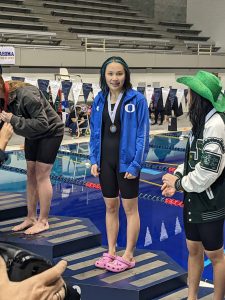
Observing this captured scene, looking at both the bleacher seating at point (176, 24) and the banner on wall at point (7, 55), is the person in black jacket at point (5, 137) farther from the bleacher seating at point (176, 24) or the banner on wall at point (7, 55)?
the bleacher seating at point (176, 24)

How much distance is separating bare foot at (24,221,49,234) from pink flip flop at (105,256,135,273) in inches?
28.5

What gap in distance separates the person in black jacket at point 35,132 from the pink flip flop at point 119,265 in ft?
2.37

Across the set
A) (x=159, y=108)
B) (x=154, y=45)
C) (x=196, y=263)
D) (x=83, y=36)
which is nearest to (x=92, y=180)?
(x=196, y=263)

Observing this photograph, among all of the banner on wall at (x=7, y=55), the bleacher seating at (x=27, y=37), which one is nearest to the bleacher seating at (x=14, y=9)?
the bleacher seating at (x=27, y=37)

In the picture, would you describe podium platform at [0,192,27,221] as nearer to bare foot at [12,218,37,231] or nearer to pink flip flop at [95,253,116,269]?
bare foot at [12,218,37,231]

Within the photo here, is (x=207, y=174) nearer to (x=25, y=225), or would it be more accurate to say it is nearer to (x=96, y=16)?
(x=25, y=225)

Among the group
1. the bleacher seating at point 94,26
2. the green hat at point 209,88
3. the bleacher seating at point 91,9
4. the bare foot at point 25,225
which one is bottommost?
the bare foot at point 25,225

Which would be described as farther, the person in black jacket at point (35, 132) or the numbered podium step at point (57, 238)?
the numbered podium step at point (57, 238)

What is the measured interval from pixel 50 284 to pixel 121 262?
2055 millimetres

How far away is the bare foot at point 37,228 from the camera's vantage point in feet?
10.8

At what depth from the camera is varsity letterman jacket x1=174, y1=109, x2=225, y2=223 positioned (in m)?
2.06

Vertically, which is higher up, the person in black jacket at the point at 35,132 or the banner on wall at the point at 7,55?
the banner on wall at the point at 7,55

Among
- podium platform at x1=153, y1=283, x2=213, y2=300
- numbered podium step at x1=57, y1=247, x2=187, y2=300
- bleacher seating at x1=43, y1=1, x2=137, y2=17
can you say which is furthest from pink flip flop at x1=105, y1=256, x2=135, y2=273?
bleacher seating at x1=43, y1=1, x2=137, y2=17

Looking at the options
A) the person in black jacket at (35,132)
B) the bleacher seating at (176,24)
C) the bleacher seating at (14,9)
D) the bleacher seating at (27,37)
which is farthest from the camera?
the bleacher seating at (176,24)
